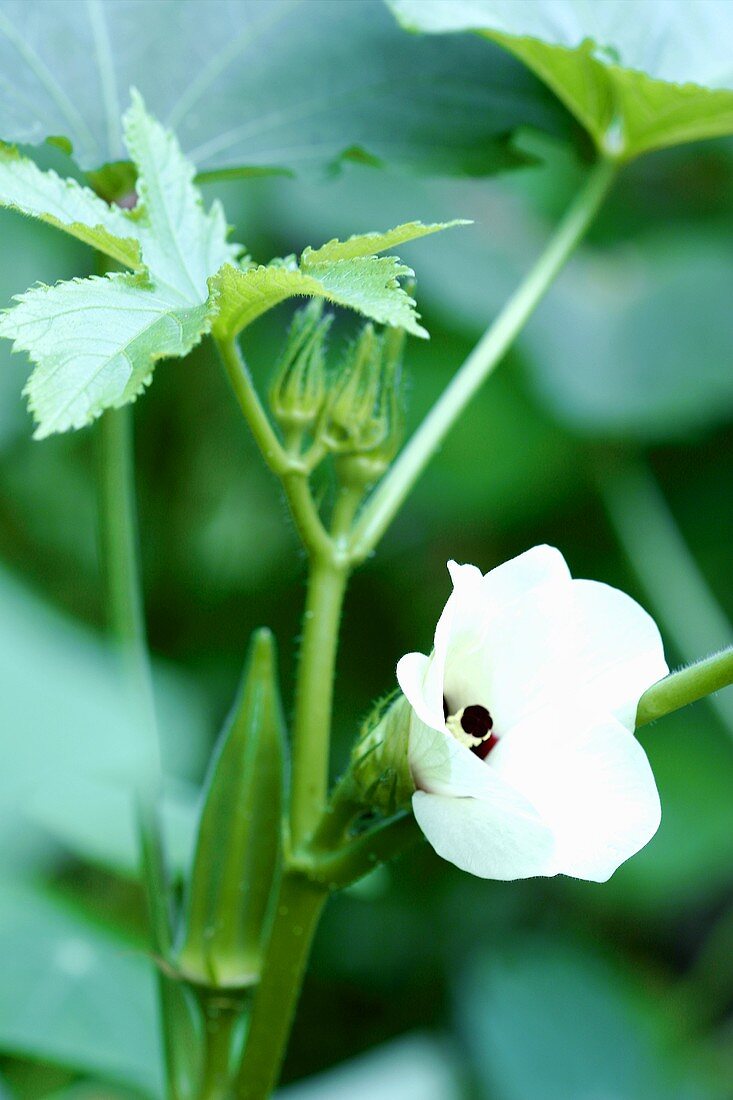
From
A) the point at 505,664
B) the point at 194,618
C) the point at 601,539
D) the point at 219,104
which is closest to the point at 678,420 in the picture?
the point at 601,539

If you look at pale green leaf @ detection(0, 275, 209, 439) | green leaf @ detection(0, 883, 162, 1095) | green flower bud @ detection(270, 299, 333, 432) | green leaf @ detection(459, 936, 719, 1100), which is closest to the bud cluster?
green flower bud @ detection(270, 299, 333, 432)

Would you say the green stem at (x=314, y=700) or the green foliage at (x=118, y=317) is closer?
the green foliage at (x=118, y=317)

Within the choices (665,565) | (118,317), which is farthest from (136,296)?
(665,565)

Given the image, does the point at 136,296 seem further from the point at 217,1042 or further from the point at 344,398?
the point at 217,1042

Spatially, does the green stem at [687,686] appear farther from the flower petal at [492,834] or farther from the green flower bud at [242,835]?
the green flower bud at [242,835]

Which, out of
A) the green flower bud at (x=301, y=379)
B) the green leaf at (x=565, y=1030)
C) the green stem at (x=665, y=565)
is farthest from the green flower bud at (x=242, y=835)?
the green leaf at (x=565, y=1030)

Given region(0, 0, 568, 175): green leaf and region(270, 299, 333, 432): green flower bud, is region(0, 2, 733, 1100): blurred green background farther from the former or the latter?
region(270, 299, 333, 432): green flower bud

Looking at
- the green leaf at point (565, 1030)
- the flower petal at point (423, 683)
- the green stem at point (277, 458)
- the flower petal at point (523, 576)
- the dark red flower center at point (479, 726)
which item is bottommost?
the green leaf at point (565, 1030)
